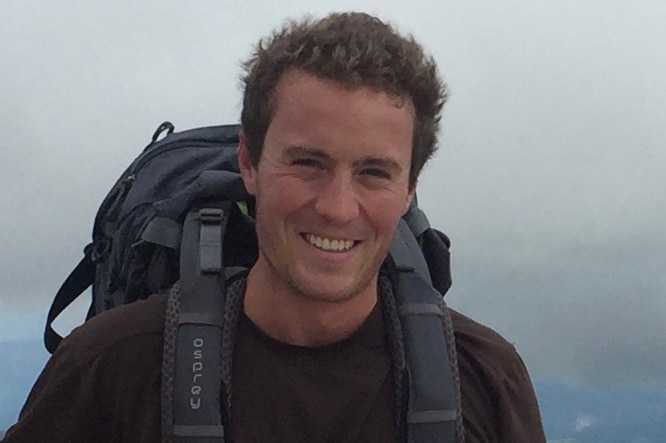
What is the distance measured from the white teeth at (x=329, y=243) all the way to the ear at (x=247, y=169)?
28cm

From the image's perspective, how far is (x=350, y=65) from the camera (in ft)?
9.28

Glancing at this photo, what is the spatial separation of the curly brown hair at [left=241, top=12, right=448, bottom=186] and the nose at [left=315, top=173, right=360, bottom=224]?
268 mm

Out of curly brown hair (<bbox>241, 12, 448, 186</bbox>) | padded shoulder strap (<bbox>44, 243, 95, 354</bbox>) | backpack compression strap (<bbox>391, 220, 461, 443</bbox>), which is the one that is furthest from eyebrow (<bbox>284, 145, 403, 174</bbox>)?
padded shoulder strap (<bbox>44, 243, 95, 354</bbox>)

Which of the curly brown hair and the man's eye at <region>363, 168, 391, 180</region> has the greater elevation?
the curly brown hair

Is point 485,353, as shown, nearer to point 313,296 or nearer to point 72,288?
point 313,296

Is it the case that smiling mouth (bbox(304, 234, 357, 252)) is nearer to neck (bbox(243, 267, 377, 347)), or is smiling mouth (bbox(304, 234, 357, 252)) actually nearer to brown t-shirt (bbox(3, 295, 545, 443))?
neck (bbox(243, 267, 377, 347))

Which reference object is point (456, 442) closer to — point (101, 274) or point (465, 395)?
point (465, 395)

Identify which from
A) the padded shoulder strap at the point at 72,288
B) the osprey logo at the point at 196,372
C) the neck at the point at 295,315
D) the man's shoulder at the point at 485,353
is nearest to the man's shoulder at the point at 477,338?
the man's shoulder at the point at 485,353

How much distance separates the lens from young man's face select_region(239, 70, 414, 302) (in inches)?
110

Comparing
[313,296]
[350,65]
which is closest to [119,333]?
[313,296]

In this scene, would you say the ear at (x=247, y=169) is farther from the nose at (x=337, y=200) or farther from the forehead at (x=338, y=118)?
the nose at (x=337, y=200)

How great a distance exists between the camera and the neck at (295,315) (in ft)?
9.75

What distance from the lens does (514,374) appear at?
313cm

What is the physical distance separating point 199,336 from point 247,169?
0.54 meters
